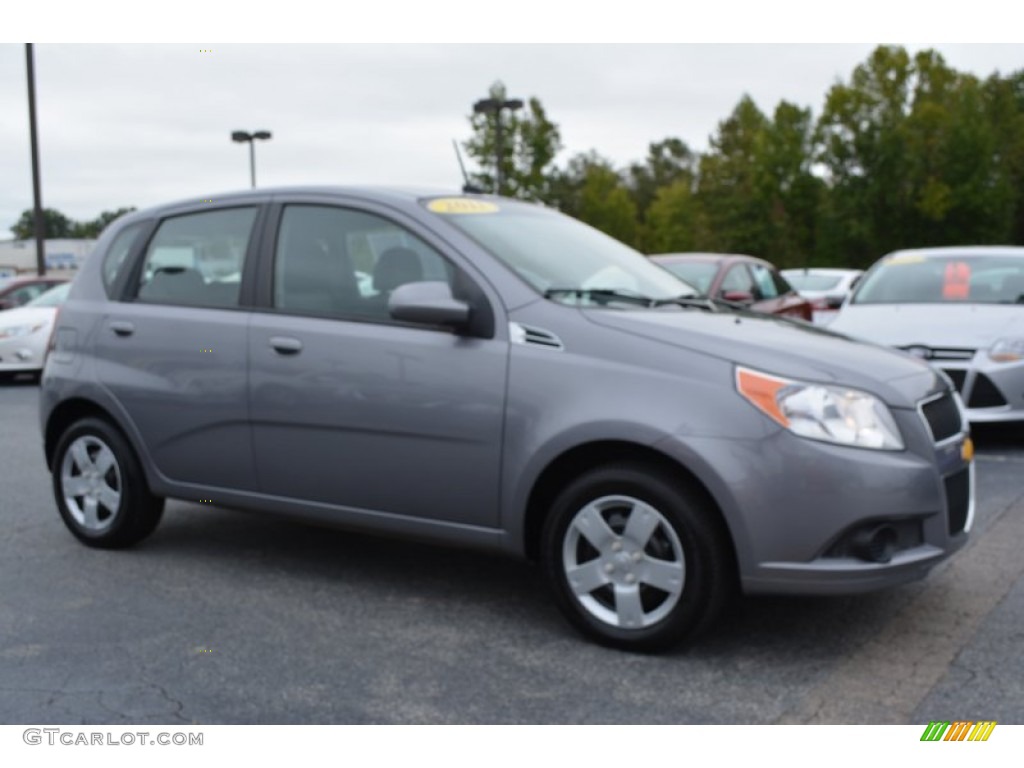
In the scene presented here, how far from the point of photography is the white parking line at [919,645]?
366 centimetres

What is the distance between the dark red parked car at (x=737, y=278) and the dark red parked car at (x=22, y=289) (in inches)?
365

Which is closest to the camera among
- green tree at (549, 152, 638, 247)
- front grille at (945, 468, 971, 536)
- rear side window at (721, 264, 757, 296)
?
front grille at (945, 468, 971, 536)

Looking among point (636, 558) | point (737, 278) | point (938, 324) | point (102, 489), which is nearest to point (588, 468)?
point (636, 558)

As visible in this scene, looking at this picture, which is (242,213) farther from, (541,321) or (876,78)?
(876,78)

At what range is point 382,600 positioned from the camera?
4875 mm

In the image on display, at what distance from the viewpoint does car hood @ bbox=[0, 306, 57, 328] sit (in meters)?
14.9

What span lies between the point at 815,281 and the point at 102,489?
1982 centimetres

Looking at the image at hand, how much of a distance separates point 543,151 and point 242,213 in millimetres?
45582

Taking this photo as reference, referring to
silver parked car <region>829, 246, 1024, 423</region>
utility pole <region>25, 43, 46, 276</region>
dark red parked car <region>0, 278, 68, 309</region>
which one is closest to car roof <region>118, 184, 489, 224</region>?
silver parked car <region>829, 246, 1024, 423</region>

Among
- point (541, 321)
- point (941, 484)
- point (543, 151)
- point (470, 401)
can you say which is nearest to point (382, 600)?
point (470, 401)

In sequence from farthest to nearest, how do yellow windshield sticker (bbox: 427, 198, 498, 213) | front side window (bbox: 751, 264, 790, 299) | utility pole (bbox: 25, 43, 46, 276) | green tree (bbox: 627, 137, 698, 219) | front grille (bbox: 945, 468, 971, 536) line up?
green tree (bbox: 627, 137, 698, 219)
utility pole (bbox: 25, 43, 46, 276)
front side window (bbox: 751, 264, 790, 299)
yellow windshield sticker (bbox: 427, 198, 498, 213)
front grille (bbox: 945, 468, 971, 536)

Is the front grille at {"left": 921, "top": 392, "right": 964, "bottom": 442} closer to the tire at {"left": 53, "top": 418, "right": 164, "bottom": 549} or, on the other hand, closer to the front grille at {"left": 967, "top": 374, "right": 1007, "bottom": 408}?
the tire at {"left": 53, "top": 418, "right": 164, "bottom": 549}

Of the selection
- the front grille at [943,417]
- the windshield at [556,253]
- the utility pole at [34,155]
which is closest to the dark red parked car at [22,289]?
the utility pole at [34,155]
